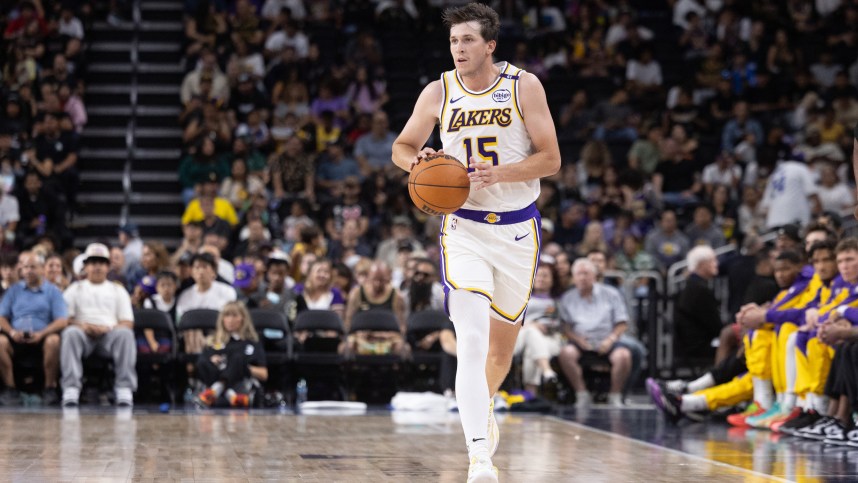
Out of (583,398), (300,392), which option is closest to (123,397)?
(300,392)

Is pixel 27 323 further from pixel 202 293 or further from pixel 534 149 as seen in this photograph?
pixel 534 149

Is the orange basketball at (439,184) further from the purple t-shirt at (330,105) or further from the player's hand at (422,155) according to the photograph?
the purple t-shirt at (330,105)

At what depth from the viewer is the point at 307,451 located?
25.5ft

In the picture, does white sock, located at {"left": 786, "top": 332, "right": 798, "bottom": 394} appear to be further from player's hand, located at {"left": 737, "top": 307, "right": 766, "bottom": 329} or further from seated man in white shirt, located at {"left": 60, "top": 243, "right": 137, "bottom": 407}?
seated man in white shirt, located at {"left": 60, "top": 243, "right": 137, "bottom": 407}

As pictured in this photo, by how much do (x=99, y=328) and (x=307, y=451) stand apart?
193 inches

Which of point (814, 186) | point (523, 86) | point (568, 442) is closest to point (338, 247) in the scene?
point (814, 186)

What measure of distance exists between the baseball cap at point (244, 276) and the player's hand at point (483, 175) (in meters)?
7.66

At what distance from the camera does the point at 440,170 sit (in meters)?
6.02

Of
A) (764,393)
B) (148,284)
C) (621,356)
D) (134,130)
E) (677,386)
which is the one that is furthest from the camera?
(134,130)

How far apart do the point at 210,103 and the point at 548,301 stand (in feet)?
22.7

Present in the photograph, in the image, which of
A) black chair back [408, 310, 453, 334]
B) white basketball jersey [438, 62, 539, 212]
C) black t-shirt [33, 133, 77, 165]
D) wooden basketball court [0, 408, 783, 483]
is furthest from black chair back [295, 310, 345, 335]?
white basketball jersey [438, 62, 539, 212]

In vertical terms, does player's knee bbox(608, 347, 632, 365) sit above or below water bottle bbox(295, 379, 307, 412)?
above

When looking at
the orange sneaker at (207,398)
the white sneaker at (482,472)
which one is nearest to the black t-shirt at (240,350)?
the orange sneaker at (207,398)

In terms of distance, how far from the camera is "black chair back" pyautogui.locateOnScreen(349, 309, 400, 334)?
12641 mm
